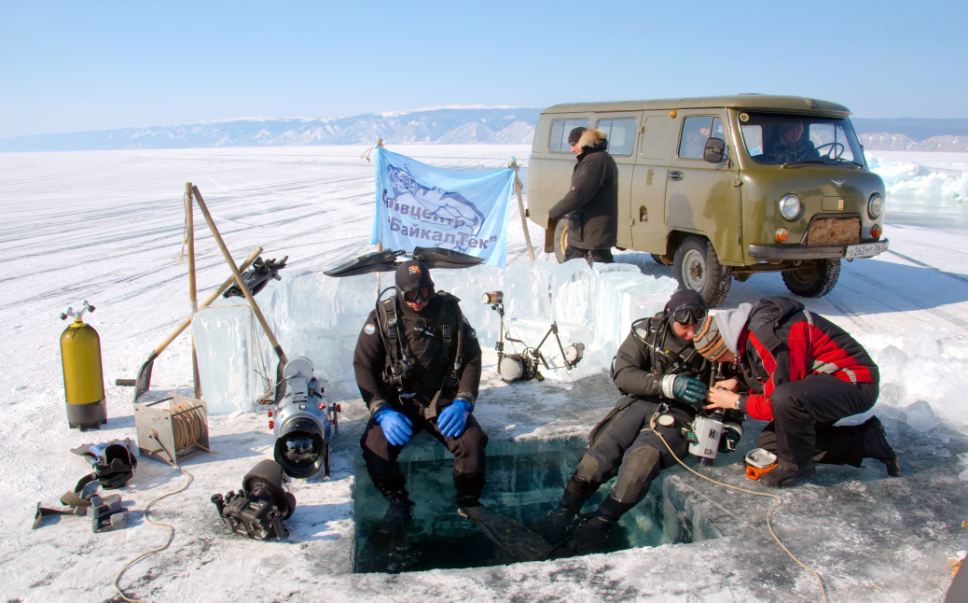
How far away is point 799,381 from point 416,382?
237 cm

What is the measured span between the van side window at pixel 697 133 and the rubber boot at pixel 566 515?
15.6ft

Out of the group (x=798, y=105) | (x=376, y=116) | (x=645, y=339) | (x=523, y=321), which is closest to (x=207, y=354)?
(x=523, y=321)

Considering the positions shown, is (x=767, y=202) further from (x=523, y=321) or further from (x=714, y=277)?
(x=523, y=321)

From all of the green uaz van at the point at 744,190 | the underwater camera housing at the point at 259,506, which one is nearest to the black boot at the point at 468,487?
the underwater camera housing at the point at 259,506

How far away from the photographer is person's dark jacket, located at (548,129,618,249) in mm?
7309

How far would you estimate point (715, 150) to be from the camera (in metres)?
7.62

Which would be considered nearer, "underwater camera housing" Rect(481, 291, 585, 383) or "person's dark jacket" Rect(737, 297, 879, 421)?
"person's dark jacket" Rect(737, 297, 879, 421)

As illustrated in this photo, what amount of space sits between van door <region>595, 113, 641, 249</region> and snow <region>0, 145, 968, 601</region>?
5.15ft

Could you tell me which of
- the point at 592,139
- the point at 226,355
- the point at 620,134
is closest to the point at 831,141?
the point at 620,134

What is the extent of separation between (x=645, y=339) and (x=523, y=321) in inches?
83.2

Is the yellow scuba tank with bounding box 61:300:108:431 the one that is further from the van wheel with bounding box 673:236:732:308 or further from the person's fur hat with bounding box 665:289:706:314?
the van wheel with bounding box 673:236:732:308

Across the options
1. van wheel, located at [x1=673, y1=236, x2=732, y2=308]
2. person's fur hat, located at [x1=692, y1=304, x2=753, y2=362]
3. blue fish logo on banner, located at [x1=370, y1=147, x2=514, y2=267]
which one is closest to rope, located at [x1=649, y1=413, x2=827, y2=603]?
person's fur hat, located at [x1=692, y1=304, x2=753, y2=362]

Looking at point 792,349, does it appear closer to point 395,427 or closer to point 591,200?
point 395,427

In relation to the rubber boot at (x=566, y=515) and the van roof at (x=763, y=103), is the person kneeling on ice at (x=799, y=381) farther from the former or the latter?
the van roof at (x=763, y=103)
